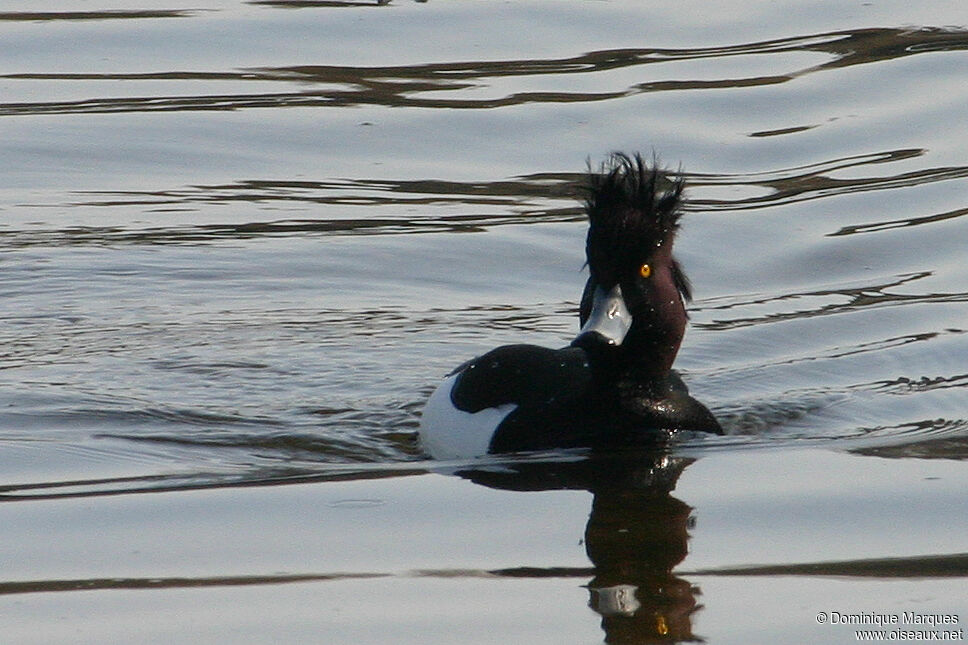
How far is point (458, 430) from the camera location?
7246 millimetres

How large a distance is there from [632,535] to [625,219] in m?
1.55

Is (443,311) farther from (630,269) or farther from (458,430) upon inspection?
(630,269)

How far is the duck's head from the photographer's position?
6941 mm

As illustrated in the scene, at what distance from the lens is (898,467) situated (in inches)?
263

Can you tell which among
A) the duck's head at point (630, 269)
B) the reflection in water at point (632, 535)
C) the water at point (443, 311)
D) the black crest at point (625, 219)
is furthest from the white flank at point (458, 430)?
the black crest at point (625, 219)

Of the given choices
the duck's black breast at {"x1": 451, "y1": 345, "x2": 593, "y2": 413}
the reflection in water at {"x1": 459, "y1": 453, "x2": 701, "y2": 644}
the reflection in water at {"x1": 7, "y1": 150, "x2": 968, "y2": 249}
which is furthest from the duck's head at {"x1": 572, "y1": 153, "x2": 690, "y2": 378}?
the reflection in water at {"x1": 7, "y1": 150, "x2": 968, "y2": 249}

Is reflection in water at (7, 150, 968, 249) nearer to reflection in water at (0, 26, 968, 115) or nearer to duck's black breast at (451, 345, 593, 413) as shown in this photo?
reflection in water at (0, 26, 968, 115)

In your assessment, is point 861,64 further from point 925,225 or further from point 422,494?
point 422,494

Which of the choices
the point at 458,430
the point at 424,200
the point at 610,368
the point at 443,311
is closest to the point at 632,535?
the point at 610,368

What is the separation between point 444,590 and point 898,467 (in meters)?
2.22

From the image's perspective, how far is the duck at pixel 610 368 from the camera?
698 centimetres

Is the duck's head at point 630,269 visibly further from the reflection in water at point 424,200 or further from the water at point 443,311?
the reflection in water at point 424,200

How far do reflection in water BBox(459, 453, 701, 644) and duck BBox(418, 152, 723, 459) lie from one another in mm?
223

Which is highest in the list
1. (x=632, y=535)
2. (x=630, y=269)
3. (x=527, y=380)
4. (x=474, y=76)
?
(x=474, y=76)
